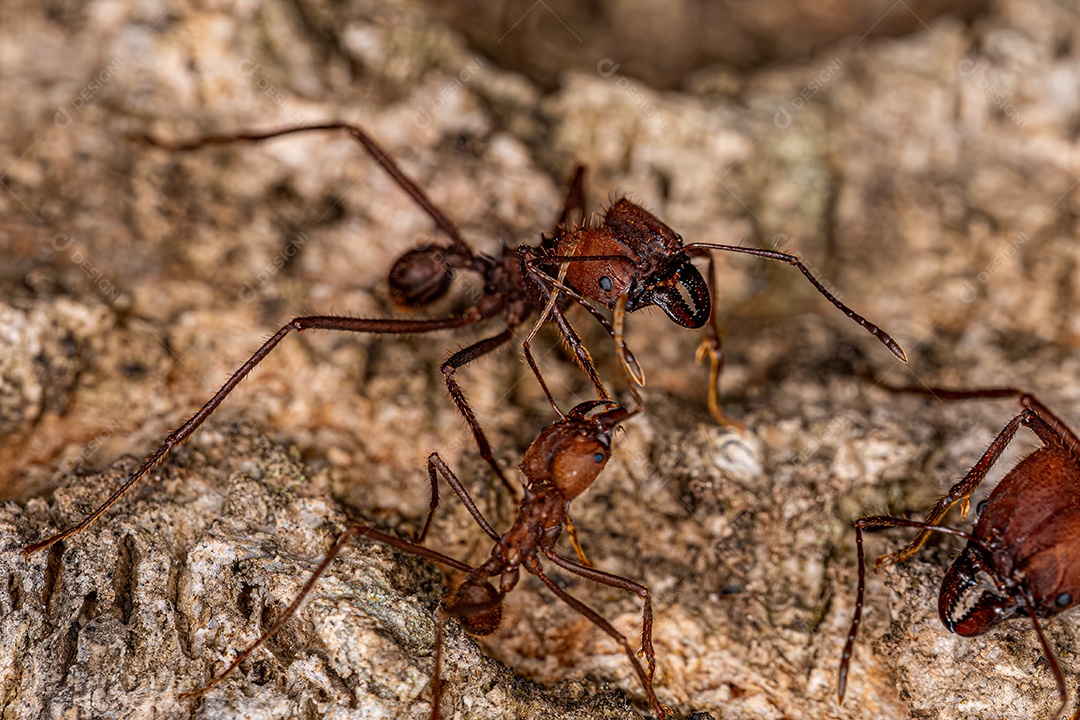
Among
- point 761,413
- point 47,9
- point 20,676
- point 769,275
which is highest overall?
point 769,275

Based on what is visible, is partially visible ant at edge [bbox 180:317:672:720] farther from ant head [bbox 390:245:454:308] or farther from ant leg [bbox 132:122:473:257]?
ant leg [bbox 132:122:473:257]

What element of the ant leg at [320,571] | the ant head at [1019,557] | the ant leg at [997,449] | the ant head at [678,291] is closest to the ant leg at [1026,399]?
the ant leg at [997,449]

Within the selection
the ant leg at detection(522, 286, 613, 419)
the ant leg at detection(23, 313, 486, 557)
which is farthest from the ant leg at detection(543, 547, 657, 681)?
the ant leg at detection(23, 313, 486, 557)

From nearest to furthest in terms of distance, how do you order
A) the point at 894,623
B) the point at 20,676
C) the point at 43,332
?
1. the point at 20,676
2. the point at 894,623
3. the point at 43,332

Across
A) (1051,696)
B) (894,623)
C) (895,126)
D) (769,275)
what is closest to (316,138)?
(769,275)

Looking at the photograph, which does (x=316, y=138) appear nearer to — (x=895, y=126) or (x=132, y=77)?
(x=132, y=77)

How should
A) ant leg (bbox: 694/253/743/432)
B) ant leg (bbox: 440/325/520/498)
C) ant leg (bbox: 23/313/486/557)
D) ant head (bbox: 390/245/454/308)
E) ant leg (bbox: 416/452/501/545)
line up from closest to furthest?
1. ant leg (bbox: 23/313/486/557)
2. ant leg (bbox: 416/452/501/545)
3. ant leg (bbox: 440/325/520/498)
4. ant leg (bbox: 694/253/743/432)
5. ant head (bbox: 390/245/454/308)
